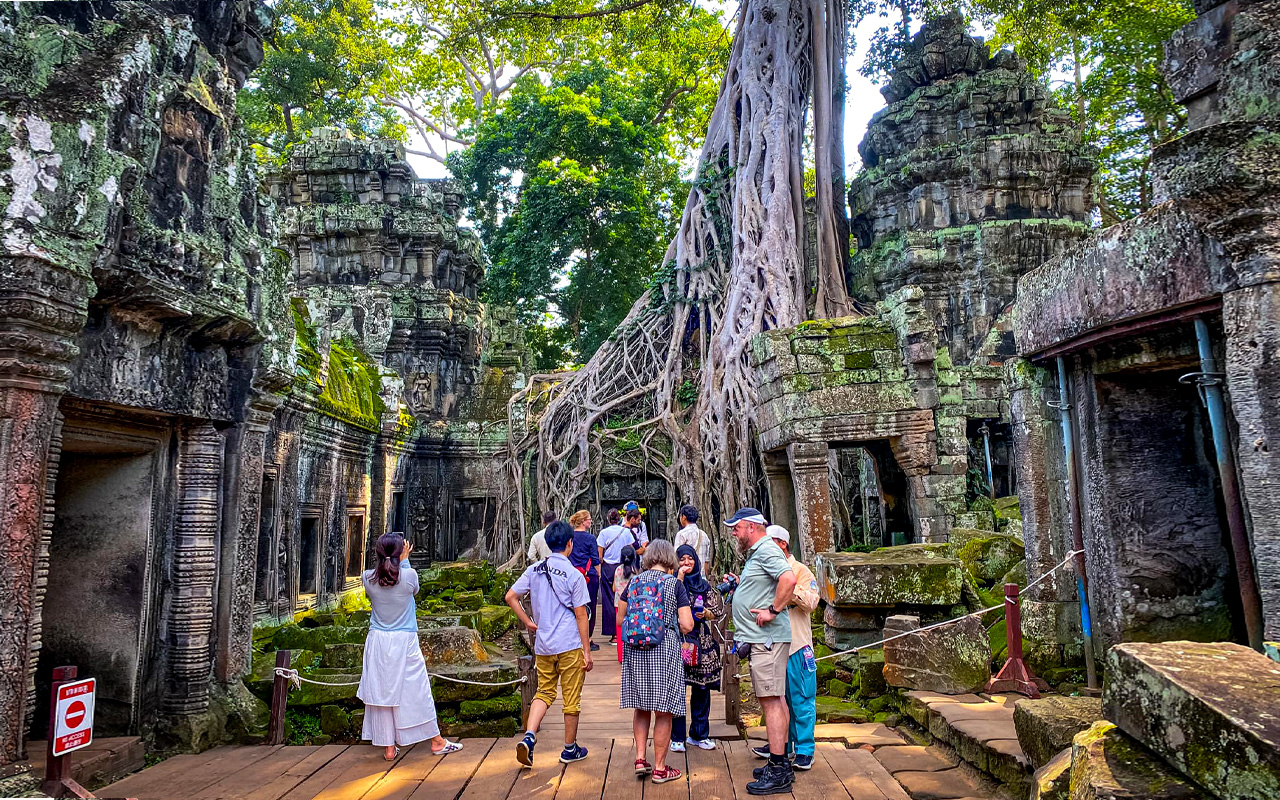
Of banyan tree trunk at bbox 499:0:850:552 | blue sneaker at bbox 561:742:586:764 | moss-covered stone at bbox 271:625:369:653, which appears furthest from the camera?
banyan tree trunk at bbox 499:0:850:552

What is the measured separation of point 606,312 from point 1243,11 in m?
16.2

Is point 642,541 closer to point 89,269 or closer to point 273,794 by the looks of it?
point 273,794

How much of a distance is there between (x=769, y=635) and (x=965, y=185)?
45.7 feet

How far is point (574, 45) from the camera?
2331 centimetres

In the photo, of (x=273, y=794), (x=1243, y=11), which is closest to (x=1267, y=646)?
(x=1243, y=11)

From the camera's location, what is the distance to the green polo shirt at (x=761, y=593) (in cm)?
358

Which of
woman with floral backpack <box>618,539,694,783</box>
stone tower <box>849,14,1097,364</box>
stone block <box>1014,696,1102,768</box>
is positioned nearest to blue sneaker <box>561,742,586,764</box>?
woman with floral backpack <box>618,539,694,783</box>

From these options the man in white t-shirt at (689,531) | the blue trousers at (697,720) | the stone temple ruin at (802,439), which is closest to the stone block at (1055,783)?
the stone temple ruin at (802,439)

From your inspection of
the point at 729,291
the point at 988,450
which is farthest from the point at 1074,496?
the point at 988,450

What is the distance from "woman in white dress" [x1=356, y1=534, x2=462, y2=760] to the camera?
4051 millimetres

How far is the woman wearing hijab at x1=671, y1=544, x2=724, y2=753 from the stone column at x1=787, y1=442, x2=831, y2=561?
3.19 metres

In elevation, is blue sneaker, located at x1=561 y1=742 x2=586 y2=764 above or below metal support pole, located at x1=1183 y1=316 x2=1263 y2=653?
below

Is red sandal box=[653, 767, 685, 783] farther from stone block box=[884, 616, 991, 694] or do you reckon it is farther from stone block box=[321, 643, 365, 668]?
stone block box=[321, 643, 365, 668]

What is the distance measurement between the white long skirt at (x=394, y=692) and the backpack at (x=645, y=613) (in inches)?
48.5
